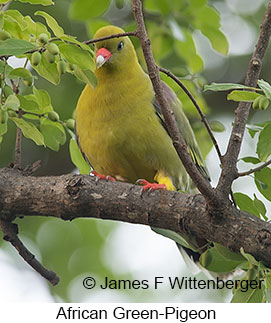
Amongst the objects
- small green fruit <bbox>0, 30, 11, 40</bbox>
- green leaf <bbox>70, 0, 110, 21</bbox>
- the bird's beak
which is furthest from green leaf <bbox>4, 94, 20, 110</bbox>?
the bird's beak

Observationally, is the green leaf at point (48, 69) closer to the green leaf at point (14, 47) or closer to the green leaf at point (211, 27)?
the green leaf at point (14, 47)

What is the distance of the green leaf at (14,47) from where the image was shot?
188 cm

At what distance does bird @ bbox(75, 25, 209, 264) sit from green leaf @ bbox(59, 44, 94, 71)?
3.16ft

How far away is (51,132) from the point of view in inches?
101

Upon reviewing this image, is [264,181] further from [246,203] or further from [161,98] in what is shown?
[161,98]

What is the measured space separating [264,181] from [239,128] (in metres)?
0.22

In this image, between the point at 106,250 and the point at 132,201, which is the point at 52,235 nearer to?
the point at 106,250

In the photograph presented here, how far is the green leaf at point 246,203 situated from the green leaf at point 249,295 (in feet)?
1.18

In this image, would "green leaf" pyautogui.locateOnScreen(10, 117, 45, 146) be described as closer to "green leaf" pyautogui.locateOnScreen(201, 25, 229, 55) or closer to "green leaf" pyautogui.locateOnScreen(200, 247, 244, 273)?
"green leaf" pyautogui.locateOnScreen(200, 247, 244, 273)

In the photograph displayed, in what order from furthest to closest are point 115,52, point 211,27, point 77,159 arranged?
1. point 115,52
2. point 211,27
3. point 77,159

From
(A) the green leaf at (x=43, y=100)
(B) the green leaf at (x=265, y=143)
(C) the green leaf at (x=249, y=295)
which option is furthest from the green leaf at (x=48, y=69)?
(C) the green leaf at (x=249, y=295)

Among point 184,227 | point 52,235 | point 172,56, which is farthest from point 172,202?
point 52,235

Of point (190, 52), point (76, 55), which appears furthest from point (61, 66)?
point (190, 52)

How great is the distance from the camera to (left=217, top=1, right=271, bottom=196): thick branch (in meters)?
2.21
